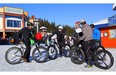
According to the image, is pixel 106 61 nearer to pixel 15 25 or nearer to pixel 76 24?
pixel 76 24

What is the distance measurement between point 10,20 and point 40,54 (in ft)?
115

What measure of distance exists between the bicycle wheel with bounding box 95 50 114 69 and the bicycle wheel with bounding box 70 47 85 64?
23.4 inches

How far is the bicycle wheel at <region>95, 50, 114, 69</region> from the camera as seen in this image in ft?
23.3

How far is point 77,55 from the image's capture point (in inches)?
318

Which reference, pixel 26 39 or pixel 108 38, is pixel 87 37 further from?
pixel 108 38

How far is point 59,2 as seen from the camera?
33.6 ft

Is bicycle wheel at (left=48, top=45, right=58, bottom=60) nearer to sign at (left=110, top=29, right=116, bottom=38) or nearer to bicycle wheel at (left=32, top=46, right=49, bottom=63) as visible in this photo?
bicycle wheel at (left=32, top=46, right=49, bottom=63)

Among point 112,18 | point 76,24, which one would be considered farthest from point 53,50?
point 112,18

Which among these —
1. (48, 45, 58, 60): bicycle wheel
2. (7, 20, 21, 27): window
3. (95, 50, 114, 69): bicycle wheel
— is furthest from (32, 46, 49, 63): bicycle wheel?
(7, 20, 21, 27): window

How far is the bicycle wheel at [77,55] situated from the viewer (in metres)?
7.89

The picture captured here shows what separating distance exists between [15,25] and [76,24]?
35.5 metres

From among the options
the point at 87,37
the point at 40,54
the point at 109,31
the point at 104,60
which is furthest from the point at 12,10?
the point at 104,60

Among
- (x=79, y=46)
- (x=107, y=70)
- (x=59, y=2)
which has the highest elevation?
(x=59, y=2)

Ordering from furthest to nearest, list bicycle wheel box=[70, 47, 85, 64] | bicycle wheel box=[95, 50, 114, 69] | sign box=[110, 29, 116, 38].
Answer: sign box=[110, 29, 116, 38], bicycle wheel box=[70, 47, 85, 64], bicycle wheel box=[95, 50, 114, 69]
